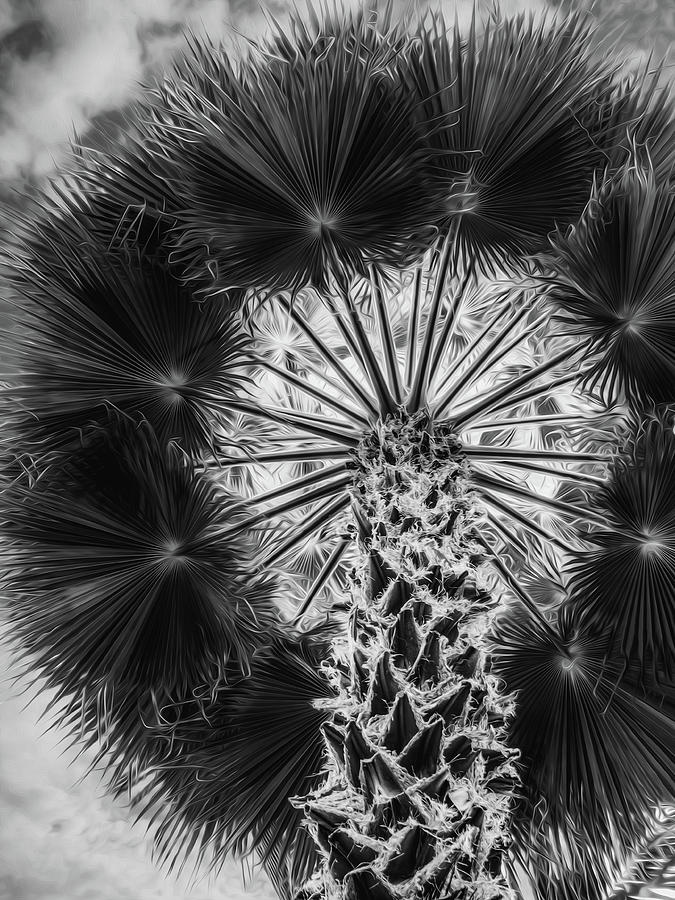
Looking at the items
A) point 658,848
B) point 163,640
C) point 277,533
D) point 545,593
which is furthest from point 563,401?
point 163,640

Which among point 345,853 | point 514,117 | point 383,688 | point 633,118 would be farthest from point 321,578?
point 633,118

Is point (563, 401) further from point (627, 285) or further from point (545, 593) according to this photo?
point (627, 285)

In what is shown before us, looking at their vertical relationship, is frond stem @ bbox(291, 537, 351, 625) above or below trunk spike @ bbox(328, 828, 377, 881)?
above

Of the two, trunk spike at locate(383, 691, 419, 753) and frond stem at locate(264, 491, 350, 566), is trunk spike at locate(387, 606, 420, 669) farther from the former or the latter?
frond stem at locate(264, 491, 350, 566)

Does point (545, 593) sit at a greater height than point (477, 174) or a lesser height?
lesser

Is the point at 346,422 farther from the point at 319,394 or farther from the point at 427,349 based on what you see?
the point at 427,349

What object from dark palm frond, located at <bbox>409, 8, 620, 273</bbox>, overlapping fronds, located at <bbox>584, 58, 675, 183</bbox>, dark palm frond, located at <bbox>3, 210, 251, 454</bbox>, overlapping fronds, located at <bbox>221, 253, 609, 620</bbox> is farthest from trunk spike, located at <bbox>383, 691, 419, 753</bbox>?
overlapping fronds, located at <bbox>584, 58, 675, 183</bbox>

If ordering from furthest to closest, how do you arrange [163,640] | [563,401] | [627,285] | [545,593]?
[563,401], [545,593], [163,640], [627,285]

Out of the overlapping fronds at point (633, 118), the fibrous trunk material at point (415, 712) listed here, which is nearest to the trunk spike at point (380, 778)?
the fibrous trunk material at point (415, 712)
